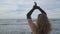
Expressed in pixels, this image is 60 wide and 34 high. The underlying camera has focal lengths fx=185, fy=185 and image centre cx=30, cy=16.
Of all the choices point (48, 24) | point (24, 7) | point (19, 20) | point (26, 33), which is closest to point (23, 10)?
point (24, 7)

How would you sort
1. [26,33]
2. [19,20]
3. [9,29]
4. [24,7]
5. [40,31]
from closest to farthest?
1. [40,31]
2. [26,33]
3. [9,29]
4. [24,7]
5. [19,20]

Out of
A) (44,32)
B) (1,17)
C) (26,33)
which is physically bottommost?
(26,33)

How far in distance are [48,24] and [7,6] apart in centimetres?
432

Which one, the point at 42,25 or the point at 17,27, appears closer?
the point at 42,25

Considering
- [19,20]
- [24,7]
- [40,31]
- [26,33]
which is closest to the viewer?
[40,31]

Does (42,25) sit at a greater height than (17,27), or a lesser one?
greater

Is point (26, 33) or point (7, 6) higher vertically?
point (7, 6)

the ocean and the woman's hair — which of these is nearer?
the woman's hair

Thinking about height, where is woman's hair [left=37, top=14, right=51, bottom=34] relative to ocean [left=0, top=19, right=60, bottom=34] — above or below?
above

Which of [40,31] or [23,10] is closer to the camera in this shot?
[40,31]

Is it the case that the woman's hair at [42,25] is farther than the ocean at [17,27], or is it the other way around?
the ocean at [17,27]

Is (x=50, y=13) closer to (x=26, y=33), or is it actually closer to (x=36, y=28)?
(x=26, y=33)

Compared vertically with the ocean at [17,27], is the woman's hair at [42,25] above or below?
above

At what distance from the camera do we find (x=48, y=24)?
1.56 metres
